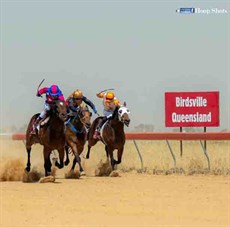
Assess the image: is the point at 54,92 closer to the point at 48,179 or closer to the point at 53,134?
the point at 53,134

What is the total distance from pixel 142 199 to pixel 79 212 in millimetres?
2112

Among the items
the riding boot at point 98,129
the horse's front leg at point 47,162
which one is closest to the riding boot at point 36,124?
the horse's front leg at point 47,162

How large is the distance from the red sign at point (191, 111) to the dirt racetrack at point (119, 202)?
7.03 meters

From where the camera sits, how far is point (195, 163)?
2427cm

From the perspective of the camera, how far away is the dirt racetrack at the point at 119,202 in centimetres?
1225

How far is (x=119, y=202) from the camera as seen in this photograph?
14633 millimetres

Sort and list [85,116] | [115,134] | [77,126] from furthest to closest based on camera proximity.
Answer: [115,134] < [77,126] < [85,116]

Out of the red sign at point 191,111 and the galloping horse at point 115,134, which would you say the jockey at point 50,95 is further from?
the red sign at point 191,111

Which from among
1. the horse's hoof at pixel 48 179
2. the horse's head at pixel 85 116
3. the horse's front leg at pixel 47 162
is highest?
the horse's head at pixel 85 116

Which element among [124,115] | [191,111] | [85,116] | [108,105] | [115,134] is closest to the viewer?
[124,115]

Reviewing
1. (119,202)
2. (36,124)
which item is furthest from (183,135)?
(119,202)

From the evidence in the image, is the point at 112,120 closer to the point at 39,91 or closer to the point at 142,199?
the point at 39,91

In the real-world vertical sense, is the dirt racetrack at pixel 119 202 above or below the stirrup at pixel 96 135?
below

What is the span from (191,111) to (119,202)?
14.2m
